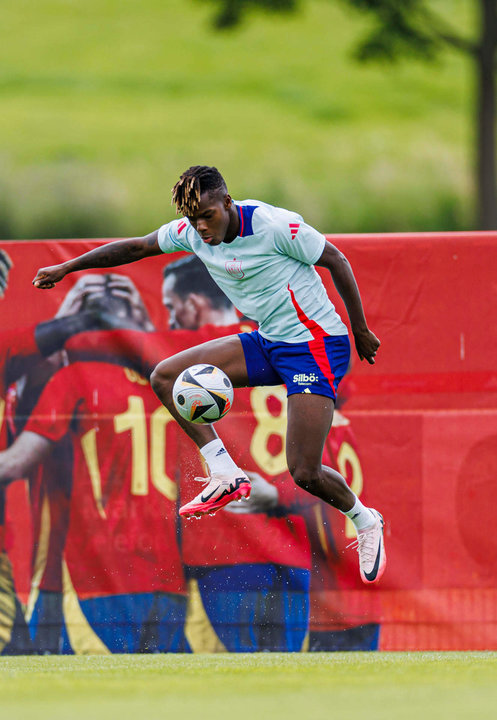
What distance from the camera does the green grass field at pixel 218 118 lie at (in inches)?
782

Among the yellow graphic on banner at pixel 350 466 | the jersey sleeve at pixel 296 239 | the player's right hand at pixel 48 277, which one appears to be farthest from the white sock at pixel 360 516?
the player's right hand at pixel 48 277

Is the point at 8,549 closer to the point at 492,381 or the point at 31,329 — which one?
the point at 31,329

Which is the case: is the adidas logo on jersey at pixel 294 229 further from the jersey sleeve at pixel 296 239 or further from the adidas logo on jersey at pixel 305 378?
the adidas logo on jersey at pixel 305 378

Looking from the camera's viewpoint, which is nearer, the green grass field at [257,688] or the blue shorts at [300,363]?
the green grass field at [257,688]

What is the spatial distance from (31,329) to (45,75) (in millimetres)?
15838

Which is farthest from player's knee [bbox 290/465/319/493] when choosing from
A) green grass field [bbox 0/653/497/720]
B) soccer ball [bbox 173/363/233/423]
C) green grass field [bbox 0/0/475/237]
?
green grass field [bbox 0/0/475/237]

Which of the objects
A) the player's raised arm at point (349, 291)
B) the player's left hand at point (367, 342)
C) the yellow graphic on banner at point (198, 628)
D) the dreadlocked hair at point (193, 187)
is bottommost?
the yellow graphic on banner at point (198, 628)

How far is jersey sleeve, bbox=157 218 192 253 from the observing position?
6.57 meters

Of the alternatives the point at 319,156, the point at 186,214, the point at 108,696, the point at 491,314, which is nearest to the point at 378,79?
the point at 319,156

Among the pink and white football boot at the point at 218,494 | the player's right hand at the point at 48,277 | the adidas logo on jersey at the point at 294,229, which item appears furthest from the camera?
the player's right hand at the point at 48,277

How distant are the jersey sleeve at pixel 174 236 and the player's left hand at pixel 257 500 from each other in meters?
1.82

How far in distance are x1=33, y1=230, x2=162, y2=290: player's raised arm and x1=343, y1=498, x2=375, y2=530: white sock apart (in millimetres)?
1917

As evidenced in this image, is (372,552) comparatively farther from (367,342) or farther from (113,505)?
(113,505)

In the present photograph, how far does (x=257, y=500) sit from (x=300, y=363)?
1481 mm
